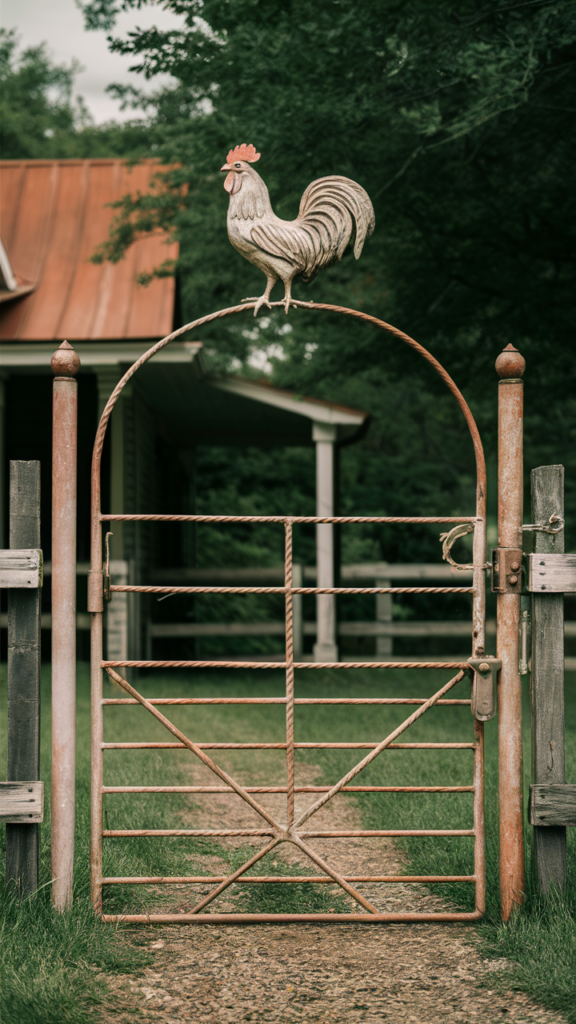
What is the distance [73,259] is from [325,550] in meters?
4.41

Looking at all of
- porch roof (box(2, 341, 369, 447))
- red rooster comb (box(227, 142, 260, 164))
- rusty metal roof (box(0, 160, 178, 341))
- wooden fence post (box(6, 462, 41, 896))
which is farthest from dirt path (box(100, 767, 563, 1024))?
rusty metal roof (box(0, 160, 178, 341))

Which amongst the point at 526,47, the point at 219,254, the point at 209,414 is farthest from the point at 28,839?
the point at 209,414

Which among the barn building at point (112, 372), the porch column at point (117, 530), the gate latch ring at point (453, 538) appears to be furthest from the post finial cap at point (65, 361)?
the porch column at point (117, 530)

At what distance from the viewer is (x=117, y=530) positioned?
9727mm

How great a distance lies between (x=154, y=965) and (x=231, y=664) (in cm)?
101

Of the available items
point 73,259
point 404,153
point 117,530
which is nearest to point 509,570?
point 404,153

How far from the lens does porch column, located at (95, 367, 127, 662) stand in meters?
9.30

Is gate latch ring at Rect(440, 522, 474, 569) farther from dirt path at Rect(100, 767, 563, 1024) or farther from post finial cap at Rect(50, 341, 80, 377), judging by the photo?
post finial cap at Rect(50, 341, 80, 377)

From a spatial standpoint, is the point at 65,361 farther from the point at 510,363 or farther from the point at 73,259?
the point at 73,259

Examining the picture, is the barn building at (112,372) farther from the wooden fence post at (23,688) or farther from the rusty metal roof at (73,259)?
the wooden fence post at (23,688)

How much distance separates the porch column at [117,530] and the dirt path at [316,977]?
578 cm

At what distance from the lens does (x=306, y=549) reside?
17.3 m

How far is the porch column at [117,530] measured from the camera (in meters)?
9.30

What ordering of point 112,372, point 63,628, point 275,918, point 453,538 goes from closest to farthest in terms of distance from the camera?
1. point 275,918
2. point 63,628
3. point 453,538
4. point 112,372
